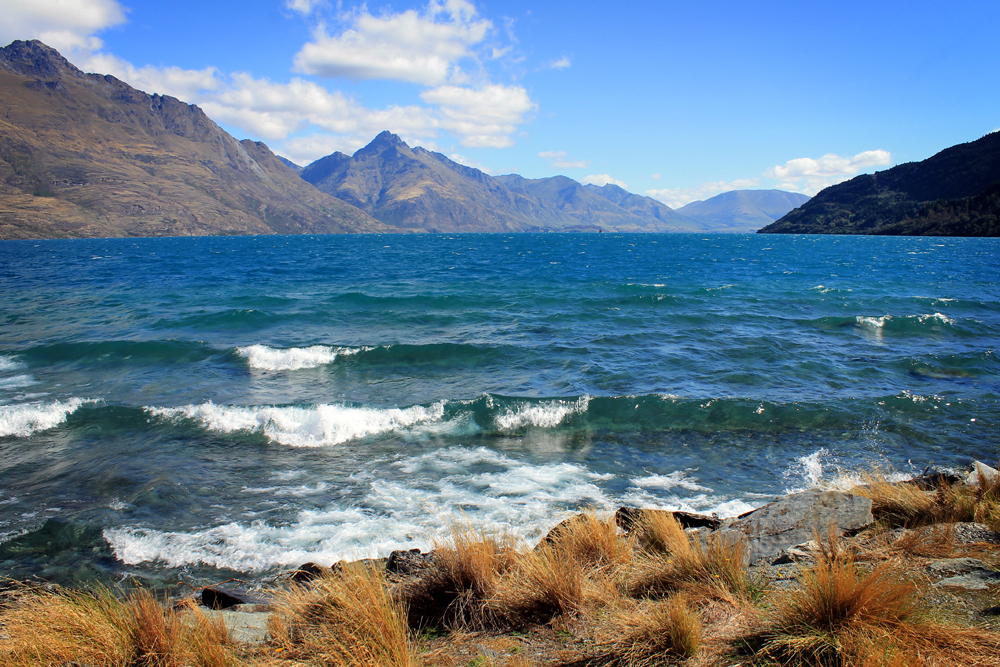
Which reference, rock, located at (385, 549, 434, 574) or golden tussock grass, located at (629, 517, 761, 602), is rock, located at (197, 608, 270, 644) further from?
golden tussock grass, located at (629, 517, 761, 602)

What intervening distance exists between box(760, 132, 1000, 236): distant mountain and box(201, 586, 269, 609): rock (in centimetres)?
17856

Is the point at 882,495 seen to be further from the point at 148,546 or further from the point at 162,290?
the point at 162,290

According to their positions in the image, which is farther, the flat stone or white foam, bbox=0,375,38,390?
white foam, bbox=0,375,38,390

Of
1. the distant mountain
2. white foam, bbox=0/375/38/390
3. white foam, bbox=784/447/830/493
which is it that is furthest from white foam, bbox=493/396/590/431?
the distant mountain

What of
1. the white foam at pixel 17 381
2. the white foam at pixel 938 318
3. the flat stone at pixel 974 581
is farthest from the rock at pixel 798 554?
the white foam at pixel 938 318

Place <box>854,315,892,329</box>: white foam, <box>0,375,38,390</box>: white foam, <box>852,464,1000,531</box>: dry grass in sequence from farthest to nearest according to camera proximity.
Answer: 1. <box>854,315,892,329</box>: white foam
2. <box>0,375,38,390</box>: white foam
3. <box>852,464,1000,531</box>: dry grass

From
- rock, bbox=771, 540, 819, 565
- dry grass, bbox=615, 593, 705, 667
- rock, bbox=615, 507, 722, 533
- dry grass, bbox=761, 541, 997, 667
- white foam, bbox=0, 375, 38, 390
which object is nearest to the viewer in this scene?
dry grass, bbox=761, 541, 997, 667

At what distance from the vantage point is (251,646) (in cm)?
422

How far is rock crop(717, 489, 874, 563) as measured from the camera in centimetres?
606

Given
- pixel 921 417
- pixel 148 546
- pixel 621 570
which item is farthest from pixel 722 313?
pixel 148 546

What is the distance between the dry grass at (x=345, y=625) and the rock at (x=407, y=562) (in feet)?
5.51

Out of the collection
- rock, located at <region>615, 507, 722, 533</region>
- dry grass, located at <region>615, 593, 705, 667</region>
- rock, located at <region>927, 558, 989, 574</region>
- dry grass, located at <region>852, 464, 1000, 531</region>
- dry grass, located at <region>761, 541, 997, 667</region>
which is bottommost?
rock, located at <region>615, 507, 722, 533</region>

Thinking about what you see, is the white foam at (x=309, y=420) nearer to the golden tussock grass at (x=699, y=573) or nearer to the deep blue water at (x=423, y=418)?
the deep blue water at (x=423, y=418)

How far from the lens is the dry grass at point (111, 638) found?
3744 millimetres
